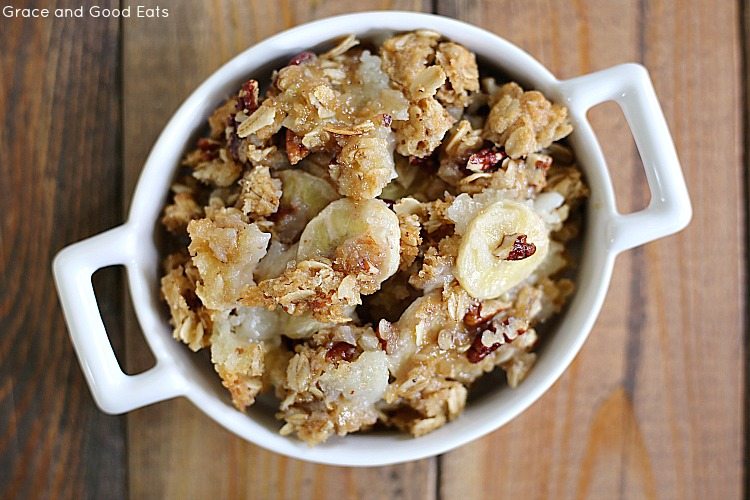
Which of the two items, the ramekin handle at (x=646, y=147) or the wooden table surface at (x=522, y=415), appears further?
the wooden table surface at (x=522, y=415)

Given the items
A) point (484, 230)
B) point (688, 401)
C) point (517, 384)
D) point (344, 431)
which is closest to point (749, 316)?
point (688, 401)

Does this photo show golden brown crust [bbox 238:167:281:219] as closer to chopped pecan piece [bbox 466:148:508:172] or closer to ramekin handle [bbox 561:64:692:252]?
chopped pecan piece [bbox 466:148:508:172]

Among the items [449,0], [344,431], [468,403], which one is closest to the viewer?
[344,431]

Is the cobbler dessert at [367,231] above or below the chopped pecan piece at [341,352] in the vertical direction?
above

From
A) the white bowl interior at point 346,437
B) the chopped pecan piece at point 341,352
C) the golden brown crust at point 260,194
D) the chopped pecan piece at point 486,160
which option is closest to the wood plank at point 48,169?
the white bowl interior at point 346,437

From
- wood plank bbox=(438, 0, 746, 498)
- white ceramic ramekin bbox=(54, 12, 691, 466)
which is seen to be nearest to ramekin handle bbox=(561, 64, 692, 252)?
white ceramic ramekin bbox=(54, 12, 691, 466)

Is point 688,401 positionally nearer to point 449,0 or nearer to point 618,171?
point 618,171

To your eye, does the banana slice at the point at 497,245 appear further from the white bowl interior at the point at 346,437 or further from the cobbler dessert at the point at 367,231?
the white bowl interior at the point at 346,437
